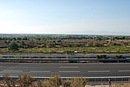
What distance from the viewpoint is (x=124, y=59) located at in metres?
24.7

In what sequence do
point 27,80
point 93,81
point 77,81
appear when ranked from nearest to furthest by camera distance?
point 77,81 → point 27,80 → point 93,81

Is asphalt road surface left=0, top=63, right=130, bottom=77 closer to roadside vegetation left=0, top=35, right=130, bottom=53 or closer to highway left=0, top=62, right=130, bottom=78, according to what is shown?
highway left=0, top=62, right=130, bottom=78

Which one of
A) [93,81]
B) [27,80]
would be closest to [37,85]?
[27,80]

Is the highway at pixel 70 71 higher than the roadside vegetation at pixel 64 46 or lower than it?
higher

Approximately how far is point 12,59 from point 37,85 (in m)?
17.0

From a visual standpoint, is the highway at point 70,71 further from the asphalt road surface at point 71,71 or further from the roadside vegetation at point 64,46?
the roadside vegetation at point 64,46

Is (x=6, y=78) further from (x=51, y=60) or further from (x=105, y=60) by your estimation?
(x=105, y=60)

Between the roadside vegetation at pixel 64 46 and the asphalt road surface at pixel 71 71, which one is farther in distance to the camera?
the roadside vegetation at pixel 64 46

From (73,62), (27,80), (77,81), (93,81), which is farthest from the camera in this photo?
(73,62)

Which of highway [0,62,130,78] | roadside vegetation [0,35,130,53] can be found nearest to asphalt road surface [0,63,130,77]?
highway [0,62,130,78]

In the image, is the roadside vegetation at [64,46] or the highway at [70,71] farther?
the roadside vegetation at [64,46]

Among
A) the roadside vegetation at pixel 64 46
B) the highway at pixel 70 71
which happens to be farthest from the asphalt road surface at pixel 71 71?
the roadside vegetation at pixel 64 46

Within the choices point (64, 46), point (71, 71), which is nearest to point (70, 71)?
point (71, 71)

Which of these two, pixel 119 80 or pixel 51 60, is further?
pixel 51 60
